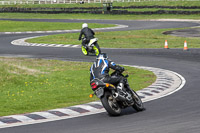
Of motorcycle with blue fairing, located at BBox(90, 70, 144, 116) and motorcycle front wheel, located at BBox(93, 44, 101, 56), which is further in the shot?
motorcycle front wheel, located at BBox(93, 44, 101, 56)

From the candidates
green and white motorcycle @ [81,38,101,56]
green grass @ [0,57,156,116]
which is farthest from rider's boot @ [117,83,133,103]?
green and white motorcycle @ [81,38,101,56]

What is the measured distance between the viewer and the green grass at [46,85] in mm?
13219

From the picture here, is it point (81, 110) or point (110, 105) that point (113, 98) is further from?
point (81, 110)

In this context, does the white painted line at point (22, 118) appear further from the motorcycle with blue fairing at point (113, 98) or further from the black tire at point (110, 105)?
the black tire at point (110, 105)

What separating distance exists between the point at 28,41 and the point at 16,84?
69.3ft

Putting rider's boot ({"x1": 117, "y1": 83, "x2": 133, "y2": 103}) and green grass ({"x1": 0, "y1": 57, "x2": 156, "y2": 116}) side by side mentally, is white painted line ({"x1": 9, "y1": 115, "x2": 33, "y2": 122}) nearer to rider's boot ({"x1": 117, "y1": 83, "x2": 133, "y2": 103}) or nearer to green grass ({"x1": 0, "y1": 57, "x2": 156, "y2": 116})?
green grass ({"x1": 0, "y1": 57, "x2": 156, "y2": 116})

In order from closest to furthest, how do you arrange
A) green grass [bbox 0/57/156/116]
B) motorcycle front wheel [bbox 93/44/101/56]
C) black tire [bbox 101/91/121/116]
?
1. black tire [bbox 101/91/121/116]
2. green grass [bbox 0/57/156/116]
3. motorcycle front wheel [bbox 93/44/101/56]

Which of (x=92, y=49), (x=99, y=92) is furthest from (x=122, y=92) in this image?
(x=92, y=49)

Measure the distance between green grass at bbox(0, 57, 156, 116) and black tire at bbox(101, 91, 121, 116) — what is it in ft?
6.66

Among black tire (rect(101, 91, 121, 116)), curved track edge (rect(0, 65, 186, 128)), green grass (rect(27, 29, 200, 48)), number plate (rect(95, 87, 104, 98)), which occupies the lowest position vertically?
green grass (rect(27, 29, 200, 48))

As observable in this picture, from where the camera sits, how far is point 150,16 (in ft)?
222

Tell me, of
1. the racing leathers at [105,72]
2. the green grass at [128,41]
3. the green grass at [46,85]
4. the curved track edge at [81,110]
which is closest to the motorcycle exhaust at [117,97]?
the racing leathers at [105,72]

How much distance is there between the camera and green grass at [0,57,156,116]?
13219 mm

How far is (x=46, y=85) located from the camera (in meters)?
16.5
